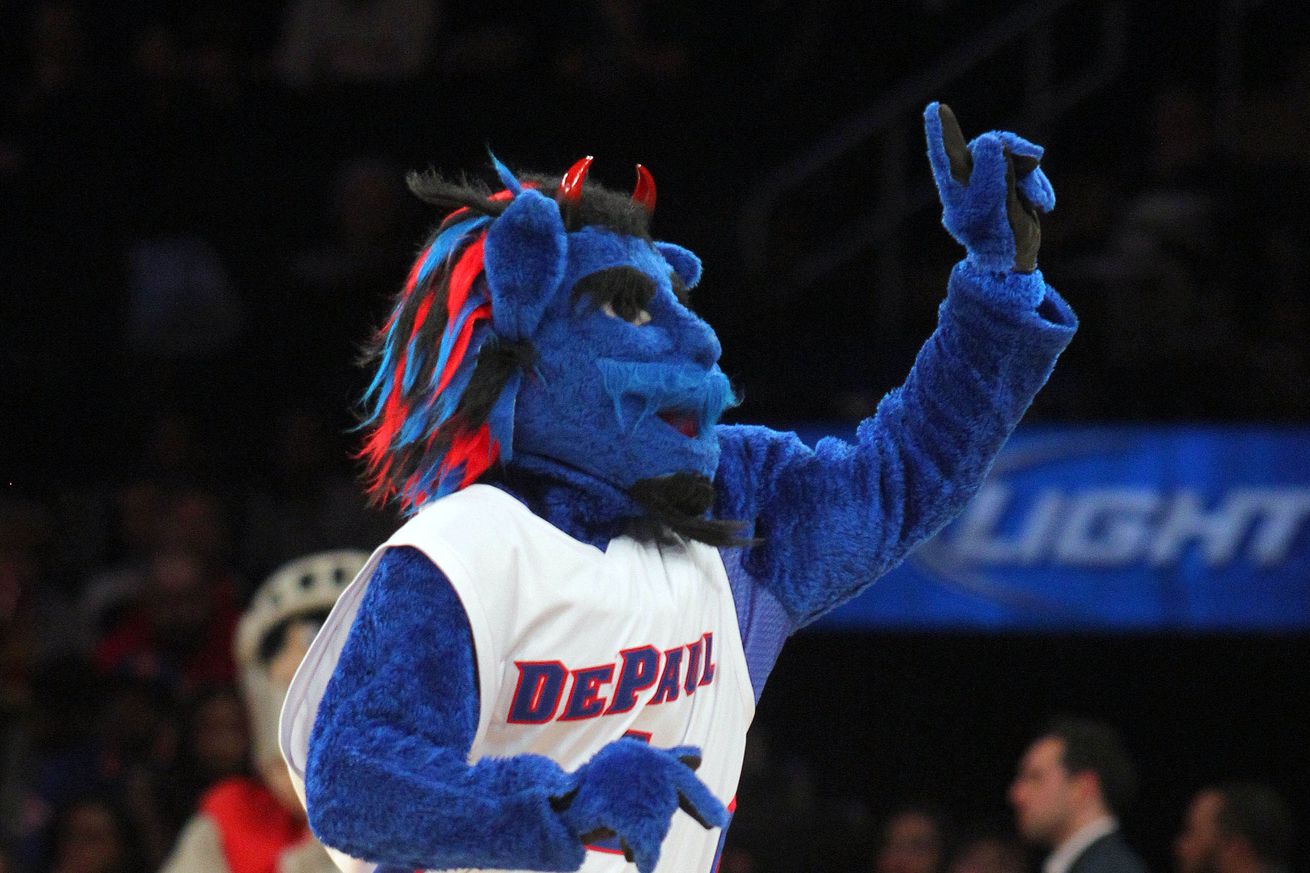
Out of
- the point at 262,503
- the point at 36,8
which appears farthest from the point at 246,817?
the point at 36,8

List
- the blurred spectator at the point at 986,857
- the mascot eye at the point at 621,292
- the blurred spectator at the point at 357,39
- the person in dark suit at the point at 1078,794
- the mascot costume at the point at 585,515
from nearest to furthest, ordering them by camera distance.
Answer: the mascot costume at the point at 585,515
the mascot eye at the point at 621,292
the person in dark suit at the point at 1078,794
the blurred spectator at the point at 986,857
the blurred spectator at the point at 357,39

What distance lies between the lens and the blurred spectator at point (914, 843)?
522 centimetres

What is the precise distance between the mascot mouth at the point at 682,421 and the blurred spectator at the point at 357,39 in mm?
5150

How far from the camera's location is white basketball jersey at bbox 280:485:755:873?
1973mm

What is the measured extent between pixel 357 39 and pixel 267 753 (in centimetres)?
366

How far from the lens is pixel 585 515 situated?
6.93ft

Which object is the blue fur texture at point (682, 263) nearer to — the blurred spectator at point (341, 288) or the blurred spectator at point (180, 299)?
the blurred spectator at point (341, 288)

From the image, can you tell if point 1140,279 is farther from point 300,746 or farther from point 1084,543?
point 300,746

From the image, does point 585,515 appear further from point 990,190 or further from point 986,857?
point 986,857

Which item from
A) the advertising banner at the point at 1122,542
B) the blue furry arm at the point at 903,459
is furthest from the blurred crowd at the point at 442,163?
the blue furry arm at the point at 903,459

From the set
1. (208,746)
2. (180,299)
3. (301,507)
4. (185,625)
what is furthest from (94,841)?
(180,299)

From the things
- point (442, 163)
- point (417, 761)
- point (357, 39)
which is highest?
point (417, 761)

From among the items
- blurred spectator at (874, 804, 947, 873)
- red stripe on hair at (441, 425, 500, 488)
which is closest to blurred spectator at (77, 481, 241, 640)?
blurred spectator at (874, 804, 947, 873)

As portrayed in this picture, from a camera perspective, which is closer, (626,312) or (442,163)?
(626,312)
